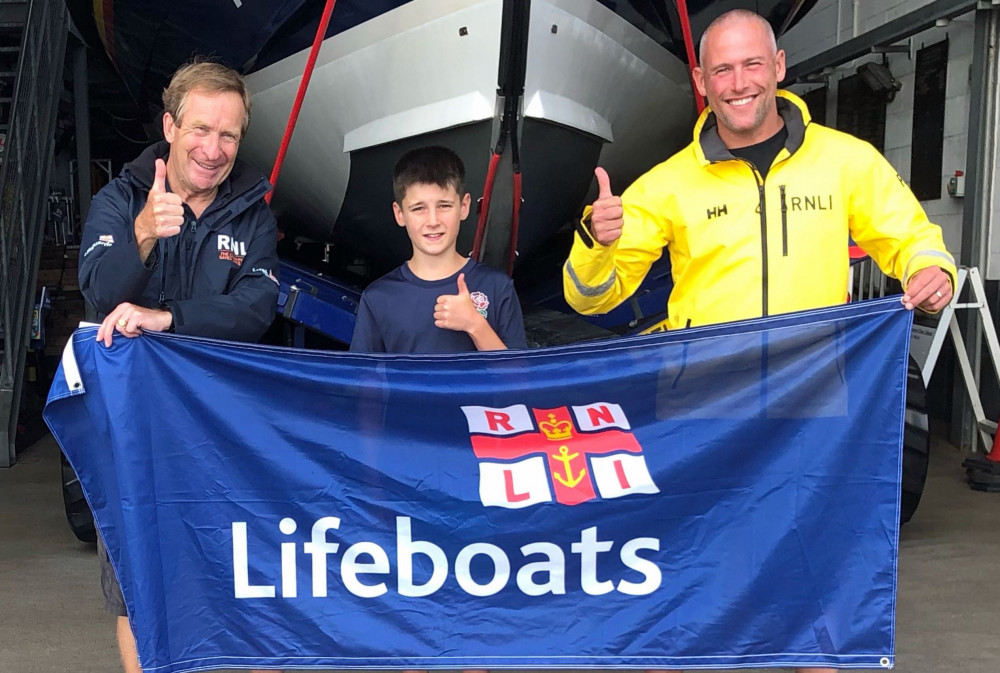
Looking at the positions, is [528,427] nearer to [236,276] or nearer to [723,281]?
[723,281]

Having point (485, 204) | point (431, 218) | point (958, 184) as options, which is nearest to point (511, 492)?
point (431, 218)

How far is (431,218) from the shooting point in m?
2.23

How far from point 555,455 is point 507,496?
138mm

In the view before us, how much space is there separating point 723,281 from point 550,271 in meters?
2.85

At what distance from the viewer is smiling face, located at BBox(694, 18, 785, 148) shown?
2.00 meters

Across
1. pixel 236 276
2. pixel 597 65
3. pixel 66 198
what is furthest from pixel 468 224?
pixel 66 198

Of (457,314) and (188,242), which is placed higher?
(188,242)

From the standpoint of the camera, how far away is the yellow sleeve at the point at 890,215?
2.01 m

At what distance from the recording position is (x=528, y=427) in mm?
2006

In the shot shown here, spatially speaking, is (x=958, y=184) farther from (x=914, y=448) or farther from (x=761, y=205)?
(x=761, y=205)

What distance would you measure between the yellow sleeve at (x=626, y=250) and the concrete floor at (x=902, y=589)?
4.50 feet

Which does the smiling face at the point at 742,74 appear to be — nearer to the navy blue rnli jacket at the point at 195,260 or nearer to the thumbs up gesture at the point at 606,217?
the thumbs up gesture at the point at 606,217

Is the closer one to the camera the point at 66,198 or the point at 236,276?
the point at 236,276

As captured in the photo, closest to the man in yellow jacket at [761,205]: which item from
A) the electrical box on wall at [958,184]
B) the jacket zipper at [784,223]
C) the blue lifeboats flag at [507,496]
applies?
the jacket zipper at [784,223]
